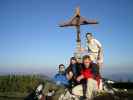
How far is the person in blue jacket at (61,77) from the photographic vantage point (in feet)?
38.1

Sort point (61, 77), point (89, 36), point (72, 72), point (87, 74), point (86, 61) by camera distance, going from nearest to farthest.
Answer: point (86, 61)
point (87, 74)
point (72, 72)
point (61, 77)
point (89, 36)

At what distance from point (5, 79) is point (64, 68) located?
10.6 m

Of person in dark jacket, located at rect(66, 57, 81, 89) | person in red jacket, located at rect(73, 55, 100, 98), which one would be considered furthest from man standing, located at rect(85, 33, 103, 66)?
person in red jacket, located at rect(73, 55, 100, 98)

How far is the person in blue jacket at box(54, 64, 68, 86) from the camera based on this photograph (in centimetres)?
1161

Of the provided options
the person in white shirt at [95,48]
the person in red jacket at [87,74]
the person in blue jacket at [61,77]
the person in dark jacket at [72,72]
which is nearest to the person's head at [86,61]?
the person in red jacket at [87,74]

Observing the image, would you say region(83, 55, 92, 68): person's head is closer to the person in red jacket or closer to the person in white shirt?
the person in red jacket

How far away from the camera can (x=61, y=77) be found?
11672 mm

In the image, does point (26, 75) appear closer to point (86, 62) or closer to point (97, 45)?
A: point (97, 45)

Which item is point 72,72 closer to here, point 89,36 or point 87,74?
point 87,74

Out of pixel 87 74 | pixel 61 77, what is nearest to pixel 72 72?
pixel 61 77

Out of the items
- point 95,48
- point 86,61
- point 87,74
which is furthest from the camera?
point 95,48

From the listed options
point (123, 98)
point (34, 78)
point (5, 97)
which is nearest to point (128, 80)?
point (34, 78)

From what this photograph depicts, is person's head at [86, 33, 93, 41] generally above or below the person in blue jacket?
above

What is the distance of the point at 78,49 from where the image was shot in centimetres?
1934
